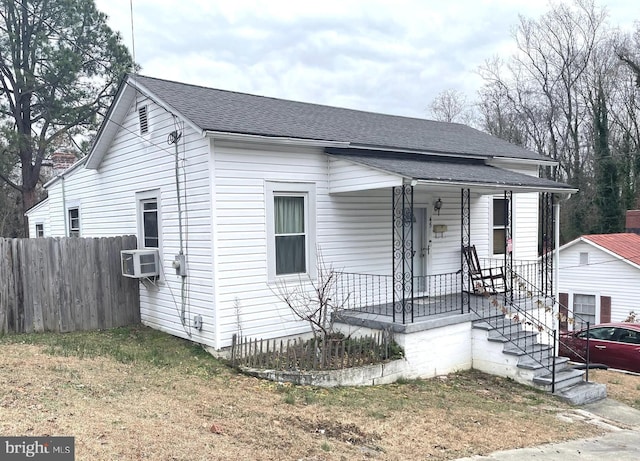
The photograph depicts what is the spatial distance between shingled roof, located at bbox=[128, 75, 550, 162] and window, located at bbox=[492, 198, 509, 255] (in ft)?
4.06

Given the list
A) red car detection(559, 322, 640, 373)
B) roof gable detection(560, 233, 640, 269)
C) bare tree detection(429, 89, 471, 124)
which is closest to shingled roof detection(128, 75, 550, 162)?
red car detection(559, 322, 640, 373)

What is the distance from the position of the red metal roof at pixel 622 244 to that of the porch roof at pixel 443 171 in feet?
32.9

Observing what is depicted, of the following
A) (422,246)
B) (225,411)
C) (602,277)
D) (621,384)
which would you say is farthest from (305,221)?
(602,277)

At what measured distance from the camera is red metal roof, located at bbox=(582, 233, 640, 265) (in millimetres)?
19136

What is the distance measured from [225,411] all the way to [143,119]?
21.1 ft

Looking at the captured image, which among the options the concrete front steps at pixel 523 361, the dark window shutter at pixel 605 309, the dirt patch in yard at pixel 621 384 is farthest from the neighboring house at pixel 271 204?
the dark window shutter at pixel 605 309

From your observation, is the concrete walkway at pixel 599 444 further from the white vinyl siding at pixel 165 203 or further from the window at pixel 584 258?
the window at pixel 584 258

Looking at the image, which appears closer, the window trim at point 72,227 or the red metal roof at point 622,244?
the window trim at point 72,227

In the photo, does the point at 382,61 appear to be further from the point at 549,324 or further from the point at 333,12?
the point at 549,324

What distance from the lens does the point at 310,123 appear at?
412 inches

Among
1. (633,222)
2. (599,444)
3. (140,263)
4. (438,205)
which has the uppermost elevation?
(438,205)

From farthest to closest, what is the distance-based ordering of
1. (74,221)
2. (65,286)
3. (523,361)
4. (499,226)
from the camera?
(74,221) < (499,226) < (65,286) < (523,361)

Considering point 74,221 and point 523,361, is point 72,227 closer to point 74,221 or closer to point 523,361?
point 74,221

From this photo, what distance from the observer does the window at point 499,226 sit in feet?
42.2
